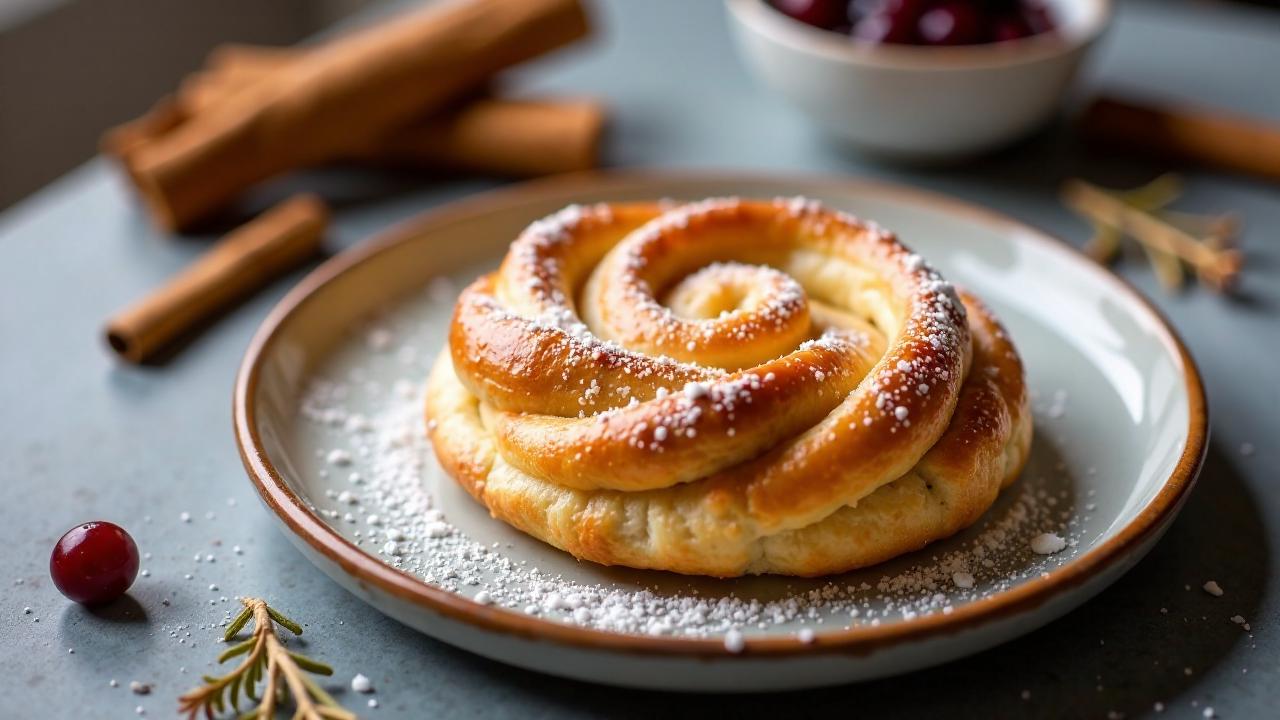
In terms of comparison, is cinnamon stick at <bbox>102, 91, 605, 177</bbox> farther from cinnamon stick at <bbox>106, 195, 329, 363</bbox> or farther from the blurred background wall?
the blurred background wall

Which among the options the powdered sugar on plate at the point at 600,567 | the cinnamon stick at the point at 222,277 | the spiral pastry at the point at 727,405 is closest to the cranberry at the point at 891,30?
the spiral pastry at the point at 727,405

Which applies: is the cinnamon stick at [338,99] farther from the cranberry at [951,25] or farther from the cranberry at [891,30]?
the cranberry at [951,25]

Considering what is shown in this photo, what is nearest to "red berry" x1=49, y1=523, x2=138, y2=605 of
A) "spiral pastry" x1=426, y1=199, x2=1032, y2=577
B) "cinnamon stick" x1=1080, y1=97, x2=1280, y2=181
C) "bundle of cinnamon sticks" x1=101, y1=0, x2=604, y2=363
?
"spiral pastry" x1=426, y1=199, x2=1032, y2=577

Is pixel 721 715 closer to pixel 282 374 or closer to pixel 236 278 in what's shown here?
pixel 282 374

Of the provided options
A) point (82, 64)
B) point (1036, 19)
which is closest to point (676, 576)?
point (1036, 19)

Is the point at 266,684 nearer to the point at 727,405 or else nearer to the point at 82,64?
the point at 727,405
